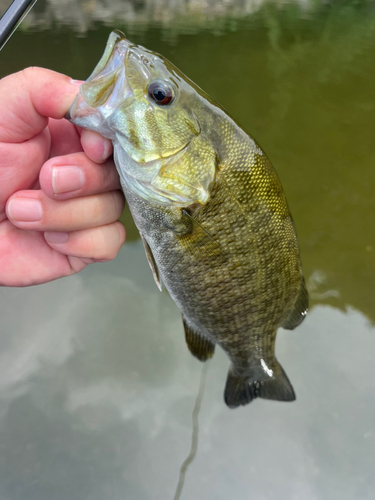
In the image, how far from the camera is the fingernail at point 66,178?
722mm

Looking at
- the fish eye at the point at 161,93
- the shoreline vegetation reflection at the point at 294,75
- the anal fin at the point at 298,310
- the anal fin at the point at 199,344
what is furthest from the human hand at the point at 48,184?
the shoreline vegetation reflection at the point at 294,75

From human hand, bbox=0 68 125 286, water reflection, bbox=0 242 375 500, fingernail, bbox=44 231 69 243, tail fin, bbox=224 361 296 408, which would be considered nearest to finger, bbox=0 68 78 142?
human hand, bbox=0 68 125 286

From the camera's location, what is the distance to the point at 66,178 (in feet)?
2.40

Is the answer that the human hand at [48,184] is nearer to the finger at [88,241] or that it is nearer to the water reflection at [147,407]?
the finger at [88,241]

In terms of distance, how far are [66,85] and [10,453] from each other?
2.02 metres

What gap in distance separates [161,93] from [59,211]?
38cm

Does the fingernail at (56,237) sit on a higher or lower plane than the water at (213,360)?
higher

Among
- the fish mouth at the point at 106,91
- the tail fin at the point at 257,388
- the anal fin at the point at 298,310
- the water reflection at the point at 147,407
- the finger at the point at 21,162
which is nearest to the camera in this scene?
the fish mouth at the point at 106,91

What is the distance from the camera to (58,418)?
1.89 metres

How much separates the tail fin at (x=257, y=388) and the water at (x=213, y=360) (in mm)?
839

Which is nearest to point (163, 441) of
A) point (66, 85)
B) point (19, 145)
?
point (19, 145)

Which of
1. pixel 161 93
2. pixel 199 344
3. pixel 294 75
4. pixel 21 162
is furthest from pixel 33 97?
pixel 294 75

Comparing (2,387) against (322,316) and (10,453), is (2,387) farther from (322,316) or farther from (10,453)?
(322,316)

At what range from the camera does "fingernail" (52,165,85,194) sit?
722 millimetres
